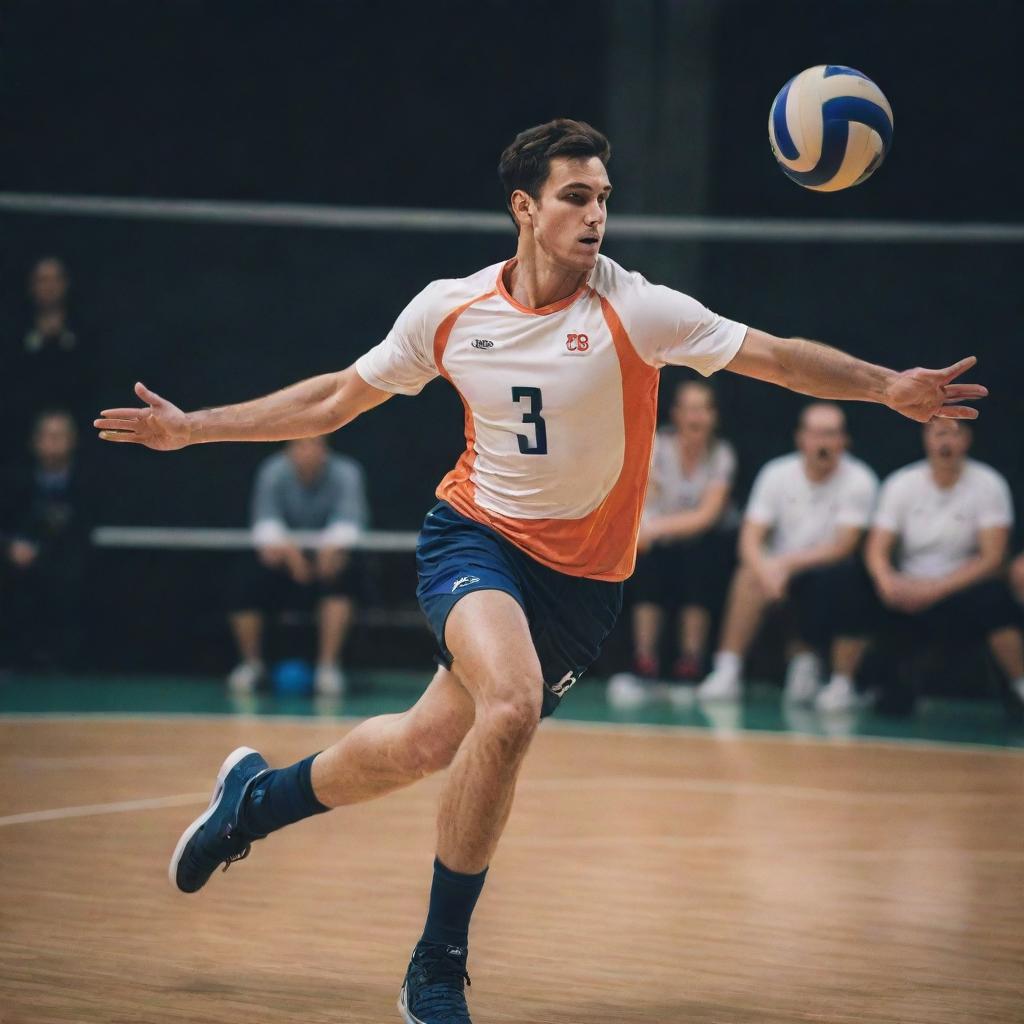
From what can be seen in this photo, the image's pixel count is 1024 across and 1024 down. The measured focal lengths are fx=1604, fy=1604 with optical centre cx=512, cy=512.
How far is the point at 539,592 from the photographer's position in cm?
398

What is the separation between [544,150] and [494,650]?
1.28 meters

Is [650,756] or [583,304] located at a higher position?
[583,304]

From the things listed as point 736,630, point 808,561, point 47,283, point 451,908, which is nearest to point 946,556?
point 808,561

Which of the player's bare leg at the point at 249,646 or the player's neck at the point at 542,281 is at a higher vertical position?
the player's neck at the point at 542,281

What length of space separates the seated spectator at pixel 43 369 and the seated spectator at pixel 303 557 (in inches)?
50.3

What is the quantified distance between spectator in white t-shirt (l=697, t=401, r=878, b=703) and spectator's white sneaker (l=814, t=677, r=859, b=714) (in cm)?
7

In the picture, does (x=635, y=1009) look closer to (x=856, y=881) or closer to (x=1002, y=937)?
(x=1002, y=937)

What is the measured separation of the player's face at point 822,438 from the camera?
30.4 feet

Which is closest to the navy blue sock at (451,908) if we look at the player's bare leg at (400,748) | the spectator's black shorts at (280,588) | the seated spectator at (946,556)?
the player's bare leg at (400,748)

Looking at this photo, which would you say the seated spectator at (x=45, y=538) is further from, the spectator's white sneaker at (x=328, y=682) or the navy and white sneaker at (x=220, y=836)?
the navy and white sneaker at (x=220, y=836)

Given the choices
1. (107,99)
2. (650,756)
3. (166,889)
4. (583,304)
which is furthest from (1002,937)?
(107,99)

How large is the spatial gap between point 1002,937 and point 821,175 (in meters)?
2.16

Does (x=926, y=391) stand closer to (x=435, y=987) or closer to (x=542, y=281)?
(x=542, y=281)

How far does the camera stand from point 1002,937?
4.39 metres
